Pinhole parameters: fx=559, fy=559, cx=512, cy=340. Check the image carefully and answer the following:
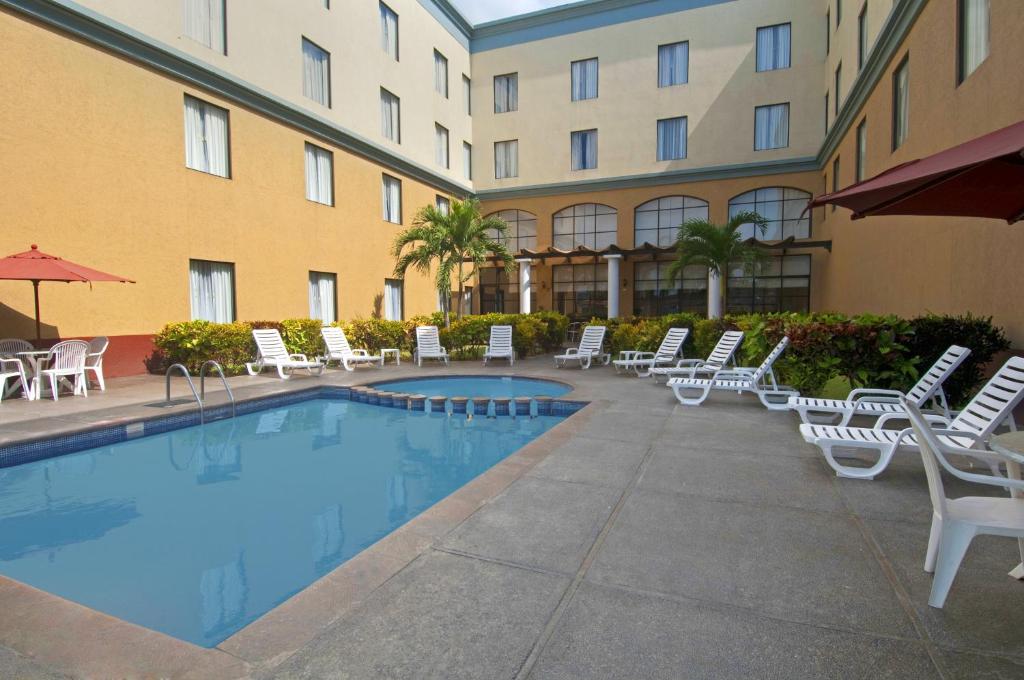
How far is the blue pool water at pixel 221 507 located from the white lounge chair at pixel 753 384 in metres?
2.12

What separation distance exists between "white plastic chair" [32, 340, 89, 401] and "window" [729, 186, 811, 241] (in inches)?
786

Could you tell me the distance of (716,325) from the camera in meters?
11.7

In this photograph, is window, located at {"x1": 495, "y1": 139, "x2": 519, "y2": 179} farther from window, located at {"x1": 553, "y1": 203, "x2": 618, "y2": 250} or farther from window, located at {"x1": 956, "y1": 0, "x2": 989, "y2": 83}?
window, located at {"x1": 956, "y1": 0, "x2": 989, "y2": 83}

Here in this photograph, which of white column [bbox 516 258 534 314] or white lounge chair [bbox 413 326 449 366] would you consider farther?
white column [bbox 516 258 534 314]

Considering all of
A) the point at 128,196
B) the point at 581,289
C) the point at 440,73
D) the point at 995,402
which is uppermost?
the point at 440,73

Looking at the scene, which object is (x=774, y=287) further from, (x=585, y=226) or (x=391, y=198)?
(x=391, y=198)

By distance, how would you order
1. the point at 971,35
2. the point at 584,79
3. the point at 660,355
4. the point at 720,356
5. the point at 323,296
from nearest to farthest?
the point at 971,35 < the point at 720,356 < the point at 660,355 < the point at 323,296 < the point at 584,79

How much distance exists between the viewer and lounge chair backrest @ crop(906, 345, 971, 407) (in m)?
5.28

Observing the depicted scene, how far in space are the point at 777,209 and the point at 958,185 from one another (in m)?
19.3

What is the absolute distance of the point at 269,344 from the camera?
11.7 meters

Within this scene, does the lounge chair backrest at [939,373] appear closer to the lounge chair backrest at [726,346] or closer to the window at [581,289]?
the lounge chair backrest at [726,346]

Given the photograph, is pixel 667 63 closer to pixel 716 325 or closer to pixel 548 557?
pixel 716 325

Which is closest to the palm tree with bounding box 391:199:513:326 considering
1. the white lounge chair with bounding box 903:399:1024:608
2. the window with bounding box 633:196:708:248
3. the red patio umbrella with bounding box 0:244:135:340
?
the window with bounding box 633:196:708:248

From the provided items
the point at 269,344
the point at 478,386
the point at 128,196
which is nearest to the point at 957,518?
the point at 478,386
